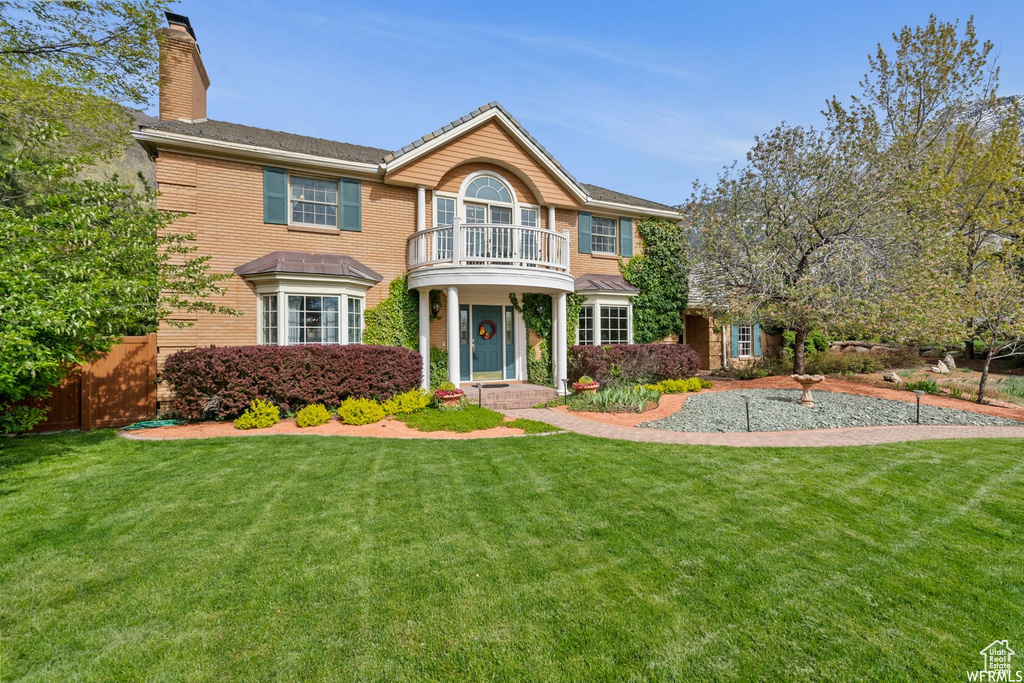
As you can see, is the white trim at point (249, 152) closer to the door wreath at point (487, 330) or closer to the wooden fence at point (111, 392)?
the wooden fence at point (111, 392)

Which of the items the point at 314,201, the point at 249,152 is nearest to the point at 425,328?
the point at 314,201

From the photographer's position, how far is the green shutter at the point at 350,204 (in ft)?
39.3

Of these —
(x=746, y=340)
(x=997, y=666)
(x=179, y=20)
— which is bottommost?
(x=997, y=666)

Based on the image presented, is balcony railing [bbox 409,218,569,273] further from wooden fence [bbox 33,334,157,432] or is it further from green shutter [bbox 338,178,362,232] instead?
wooden fence [bbox 33,334,157,432]

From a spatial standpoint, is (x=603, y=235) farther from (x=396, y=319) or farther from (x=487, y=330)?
(x=396, y=319)

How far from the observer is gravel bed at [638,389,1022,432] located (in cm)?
884

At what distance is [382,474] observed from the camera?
5777mm

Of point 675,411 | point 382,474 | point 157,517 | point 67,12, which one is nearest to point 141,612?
point 157,517

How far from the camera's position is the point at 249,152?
1084 cm

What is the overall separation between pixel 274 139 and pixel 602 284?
11.3 meters

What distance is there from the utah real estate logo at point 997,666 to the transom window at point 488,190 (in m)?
13.4

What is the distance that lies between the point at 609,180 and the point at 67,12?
17123 mm

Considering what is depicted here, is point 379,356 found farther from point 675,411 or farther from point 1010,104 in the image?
point 1010,104

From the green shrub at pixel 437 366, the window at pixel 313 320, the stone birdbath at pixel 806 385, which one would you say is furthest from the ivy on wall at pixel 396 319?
the stone birdbath at pixel 806 385
